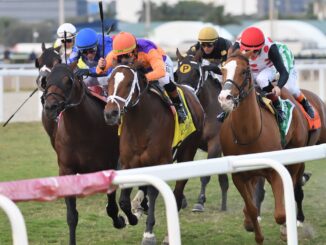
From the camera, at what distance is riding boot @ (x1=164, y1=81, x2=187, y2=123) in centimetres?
758

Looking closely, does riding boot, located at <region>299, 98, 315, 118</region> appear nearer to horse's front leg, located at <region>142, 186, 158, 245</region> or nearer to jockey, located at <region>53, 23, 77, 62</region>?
horse's front leg, located at <region>142, 186, 158, 245</region>

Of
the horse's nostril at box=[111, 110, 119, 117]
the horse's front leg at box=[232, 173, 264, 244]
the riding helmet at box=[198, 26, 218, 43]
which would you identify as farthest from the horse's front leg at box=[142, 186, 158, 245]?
the riding helmet at box=[198, 26, 218, 43]

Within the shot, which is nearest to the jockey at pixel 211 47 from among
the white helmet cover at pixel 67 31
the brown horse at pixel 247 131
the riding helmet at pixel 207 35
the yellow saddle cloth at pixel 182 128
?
the riding helmet at pixel 207 35

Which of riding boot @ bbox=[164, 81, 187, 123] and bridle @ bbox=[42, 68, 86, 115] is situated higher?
bridle @ bbox=[42, 68, 86, 115]

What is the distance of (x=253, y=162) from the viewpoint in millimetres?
4125

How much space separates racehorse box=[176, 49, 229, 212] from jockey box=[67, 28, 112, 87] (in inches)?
40.9

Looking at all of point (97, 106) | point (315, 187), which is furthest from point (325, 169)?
point (97, 106)

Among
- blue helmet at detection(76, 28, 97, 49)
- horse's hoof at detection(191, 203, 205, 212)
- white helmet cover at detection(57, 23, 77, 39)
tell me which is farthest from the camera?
white helmet cover at detection(57, 23, 77, 39)

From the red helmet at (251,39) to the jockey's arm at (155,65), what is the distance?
0.68 metres

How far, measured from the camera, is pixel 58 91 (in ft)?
22.9

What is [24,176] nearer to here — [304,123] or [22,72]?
[304,123]

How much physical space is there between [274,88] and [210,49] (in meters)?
2.22

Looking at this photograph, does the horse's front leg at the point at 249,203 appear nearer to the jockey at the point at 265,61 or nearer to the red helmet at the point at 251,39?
the jockey at the point at 265,61

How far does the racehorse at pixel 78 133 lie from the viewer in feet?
23.0
